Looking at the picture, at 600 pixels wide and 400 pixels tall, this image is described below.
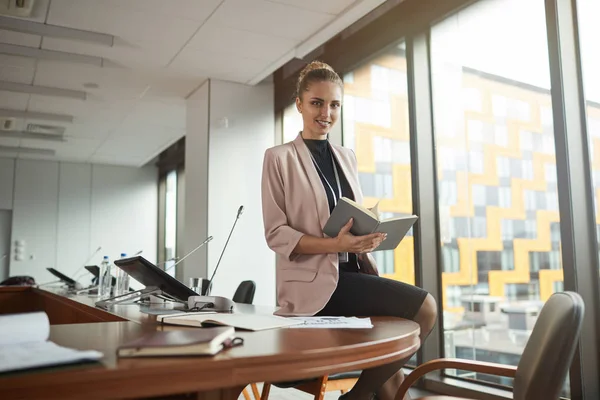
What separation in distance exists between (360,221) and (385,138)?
3.09 meters

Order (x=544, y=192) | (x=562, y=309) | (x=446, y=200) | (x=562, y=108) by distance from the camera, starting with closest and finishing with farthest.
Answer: (x=562, y=309) < (x=562, y=108) < (x=544, y=192) < (x=446, y=200)

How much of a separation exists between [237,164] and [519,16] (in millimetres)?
3217

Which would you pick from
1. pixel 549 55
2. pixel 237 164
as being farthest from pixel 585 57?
pixel 237 164

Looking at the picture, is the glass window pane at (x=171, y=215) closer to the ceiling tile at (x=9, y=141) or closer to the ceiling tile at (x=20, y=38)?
the ceiling tile at (x=9, y=141)

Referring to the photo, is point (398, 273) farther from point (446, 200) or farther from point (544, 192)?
point (544, 192)

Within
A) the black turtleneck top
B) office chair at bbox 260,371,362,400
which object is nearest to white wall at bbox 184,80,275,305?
office chair at bbox 260,371,362,400

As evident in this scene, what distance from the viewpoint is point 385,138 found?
454cm

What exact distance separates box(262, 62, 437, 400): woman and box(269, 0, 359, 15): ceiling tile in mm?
2192

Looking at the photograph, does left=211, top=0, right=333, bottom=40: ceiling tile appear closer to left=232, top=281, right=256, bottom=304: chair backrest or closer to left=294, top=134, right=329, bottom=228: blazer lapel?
left=232, top=281, right=256, bottom=304: chair backrest

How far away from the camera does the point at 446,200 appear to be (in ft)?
12.9

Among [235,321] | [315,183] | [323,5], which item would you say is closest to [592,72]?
[323,5]

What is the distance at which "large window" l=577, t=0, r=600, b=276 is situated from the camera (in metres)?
2.91

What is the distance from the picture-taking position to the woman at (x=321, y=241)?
1598 mm

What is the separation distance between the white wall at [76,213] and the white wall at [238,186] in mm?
4694
